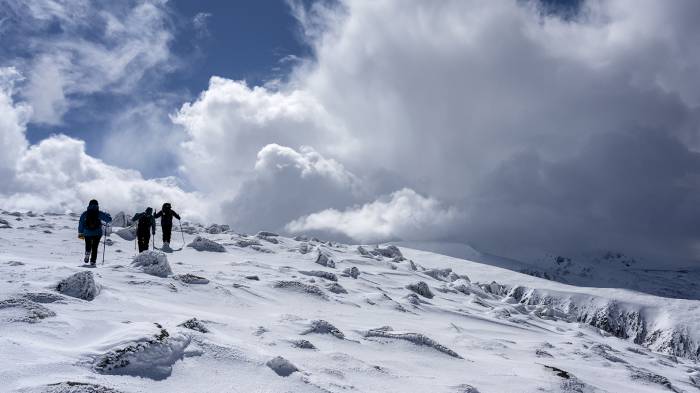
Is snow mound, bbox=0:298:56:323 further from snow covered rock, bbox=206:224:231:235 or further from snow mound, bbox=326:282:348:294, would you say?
snow covered rock, bbox=206:224:231:235

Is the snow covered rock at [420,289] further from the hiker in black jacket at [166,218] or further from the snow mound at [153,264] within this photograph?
the snow mound at [153,264]

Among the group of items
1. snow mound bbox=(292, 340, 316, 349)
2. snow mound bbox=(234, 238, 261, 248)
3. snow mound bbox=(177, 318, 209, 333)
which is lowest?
snow mound bbox=(292, 340, 316, 349)

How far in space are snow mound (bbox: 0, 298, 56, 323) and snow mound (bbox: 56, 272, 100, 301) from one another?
2045 millimetres

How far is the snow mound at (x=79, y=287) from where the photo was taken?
35.2ft

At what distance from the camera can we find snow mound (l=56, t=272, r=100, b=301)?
10742 millimetres

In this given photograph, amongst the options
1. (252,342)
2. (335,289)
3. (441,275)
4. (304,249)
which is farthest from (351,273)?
(252,342)

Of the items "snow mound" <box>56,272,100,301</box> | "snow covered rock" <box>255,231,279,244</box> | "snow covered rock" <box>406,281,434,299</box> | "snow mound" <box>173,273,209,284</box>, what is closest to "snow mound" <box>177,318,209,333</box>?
"snow mound" <box>56,272,100,301</box>

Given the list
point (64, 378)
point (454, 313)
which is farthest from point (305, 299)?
point (64, 378)

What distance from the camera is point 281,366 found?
8031 mm

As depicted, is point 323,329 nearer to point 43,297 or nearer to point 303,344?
point 303,344

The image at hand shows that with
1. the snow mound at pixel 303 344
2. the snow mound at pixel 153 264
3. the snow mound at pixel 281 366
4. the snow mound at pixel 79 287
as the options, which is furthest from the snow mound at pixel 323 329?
the snow mound at pixel 153 264

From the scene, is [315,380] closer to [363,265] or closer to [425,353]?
[425,353]

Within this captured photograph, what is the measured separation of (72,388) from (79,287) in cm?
580

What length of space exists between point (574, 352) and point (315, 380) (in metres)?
12.8
